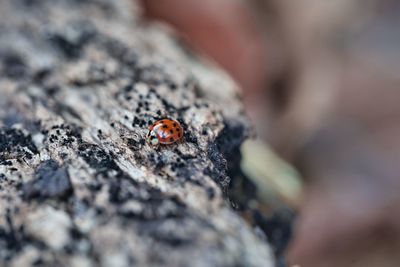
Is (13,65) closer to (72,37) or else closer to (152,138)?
(72,37)

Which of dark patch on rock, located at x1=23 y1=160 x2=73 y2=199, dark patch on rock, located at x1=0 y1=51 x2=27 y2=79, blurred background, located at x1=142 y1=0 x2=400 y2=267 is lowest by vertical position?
dark patch on rock, located at x1=23 y1=160 x2=73 y2=199

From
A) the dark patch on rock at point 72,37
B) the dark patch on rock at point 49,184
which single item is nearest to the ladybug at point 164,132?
the dark patch on rock at point 49,184

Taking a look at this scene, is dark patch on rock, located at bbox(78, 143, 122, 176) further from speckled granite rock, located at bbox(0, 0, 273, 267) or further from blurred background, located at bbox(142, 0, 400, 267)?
blurred background, located at bbox(142, 0, 400, 267)

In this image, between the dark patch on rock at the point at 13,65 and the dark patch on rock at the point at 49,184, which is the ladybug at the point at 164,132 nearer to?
the dark patch on rock at the point at 49,184

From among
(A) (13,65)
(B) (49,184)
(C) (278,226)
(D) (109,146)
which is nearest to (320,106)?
(C) (278,226)

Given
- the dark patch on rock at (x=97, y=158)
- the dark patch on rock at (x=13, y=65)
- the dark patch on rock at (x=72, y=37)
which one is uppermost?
the dark patch on rock at (x=72, y=37)

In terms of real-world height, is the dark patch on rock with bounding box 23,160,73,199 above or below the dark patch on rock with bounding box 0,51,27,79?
below

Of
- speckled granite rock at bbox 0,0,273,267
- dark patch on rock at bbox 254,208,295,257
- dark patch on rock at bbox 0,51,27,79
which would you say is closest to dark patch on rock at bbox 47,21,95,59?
speckled granite rock at bbox 0,0,273,267
